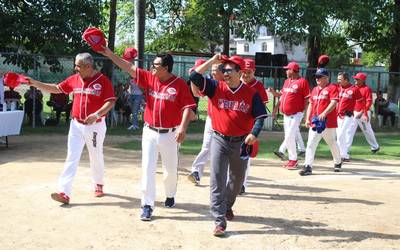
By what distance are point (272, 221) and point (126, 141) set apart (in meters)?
8.71

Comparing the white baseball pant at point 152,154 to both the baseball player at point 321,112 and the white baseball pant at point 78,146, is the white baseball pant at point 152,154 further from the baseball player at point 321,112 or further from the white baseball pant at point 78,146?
the baseball player at point 321,112

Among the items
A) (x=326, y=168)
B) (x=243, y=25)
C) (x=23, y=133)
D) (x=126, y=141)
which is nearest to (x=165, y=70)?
(x=326, y=168)

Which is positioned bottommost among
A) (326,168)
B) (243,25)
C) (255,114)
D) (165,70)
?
(326,168)

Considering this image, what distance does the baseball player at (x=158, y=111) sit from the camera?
654 centimetres

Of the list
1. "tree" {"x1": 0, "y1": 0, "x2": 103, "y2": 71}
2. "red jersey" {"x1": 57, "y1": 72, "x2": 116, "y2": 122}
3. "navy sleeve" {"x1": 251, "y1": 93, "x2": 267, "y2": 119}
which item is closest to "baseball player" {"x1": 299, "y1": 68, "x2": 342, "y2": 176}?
"navy sleeve" {"x1": 251, "y1": 93, "x2": 267, "y2": 119}

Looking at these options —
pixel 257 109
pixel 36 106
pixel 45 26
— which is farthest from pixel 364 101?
pixel 36 106

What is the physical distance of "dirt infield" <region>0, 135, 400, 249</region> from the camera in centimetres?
579

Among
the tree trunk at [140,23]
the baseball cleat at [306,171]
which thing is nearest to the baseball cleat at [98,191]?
the baseball cleat at [306,171]

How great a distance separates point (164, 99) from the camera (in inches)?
259

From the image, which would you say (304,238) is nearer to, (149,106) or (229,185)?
(229,185)

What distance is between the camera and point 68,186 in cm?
712

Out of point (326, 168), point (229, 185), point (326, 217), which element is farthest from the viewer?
point (326, 168)

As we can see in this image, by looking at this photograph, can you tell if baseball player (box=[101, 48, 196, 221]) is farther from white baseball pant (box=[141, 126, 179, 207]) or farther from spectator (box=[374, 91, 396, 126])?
spectator (box=[374, 91, 396, 126])

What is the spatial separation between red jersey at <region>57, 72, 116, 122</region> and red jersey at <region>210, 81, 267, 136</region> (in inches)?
70.8
